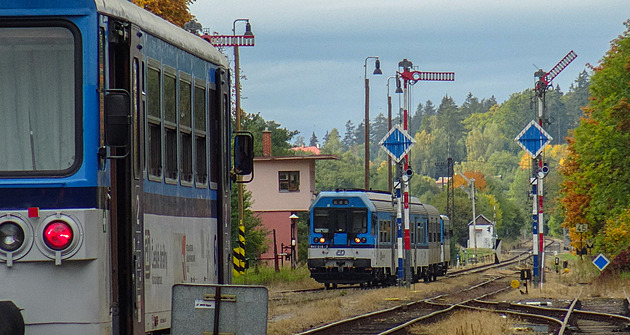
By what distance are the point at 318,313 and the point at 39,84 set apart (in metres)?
14.6

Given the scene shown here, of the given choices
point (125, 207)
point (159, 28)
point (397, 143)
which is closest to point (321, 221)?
point (397, 143)

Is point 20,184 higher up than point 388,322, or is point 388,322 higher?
point 20,184

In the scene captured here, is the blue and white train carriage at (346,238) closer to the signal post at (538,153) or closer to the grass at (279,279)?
the grass at (279,279)

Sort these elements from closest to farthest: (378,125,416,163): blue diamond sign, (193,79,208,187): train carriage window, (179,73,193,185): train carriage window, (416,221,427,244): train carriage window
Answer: (179,73,193,185): train carriage window
(193,79,208,187): train carriage window
(378,125,416,163): blue diamond sign
(416,221,427,244): train carriage window

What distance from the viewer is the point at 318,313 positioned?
73.0 ft

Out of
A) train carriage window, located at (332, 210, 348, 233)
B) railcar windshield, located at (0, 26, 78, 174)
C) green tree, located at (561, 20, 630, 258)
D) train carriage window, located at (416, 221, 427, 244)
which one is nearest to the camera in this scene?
railcar windshield, located at (0, 26, 78, 174)

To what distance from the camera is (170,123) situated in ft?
32.0

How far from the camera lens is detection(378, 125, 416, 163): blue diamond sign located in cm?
3362

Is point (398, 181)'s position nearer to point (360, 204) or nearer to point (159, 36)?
point (360, 204)

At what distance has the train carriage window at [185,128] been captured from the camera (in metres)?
10.1

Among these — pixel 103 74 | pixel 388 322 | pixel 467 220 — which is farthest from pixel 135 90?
pixel 467 220

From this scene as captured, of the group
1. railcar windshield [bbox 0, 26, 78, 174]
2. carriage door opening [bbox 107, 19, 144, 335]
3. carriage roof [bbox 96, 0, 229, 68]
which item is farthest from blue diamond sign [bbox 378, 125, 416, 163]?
railcar windshield [bbox 0, 26, 78, 174]

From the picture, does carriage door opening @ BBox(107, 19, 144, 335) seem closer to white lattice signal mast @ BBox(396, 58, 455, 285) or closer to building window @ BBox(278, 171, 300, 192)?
white lattice signal mast @ BBox(396, 58, 455, 285)

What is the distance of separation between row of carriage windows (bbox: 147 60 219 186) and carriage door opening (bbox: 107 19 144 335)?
1.65ft
